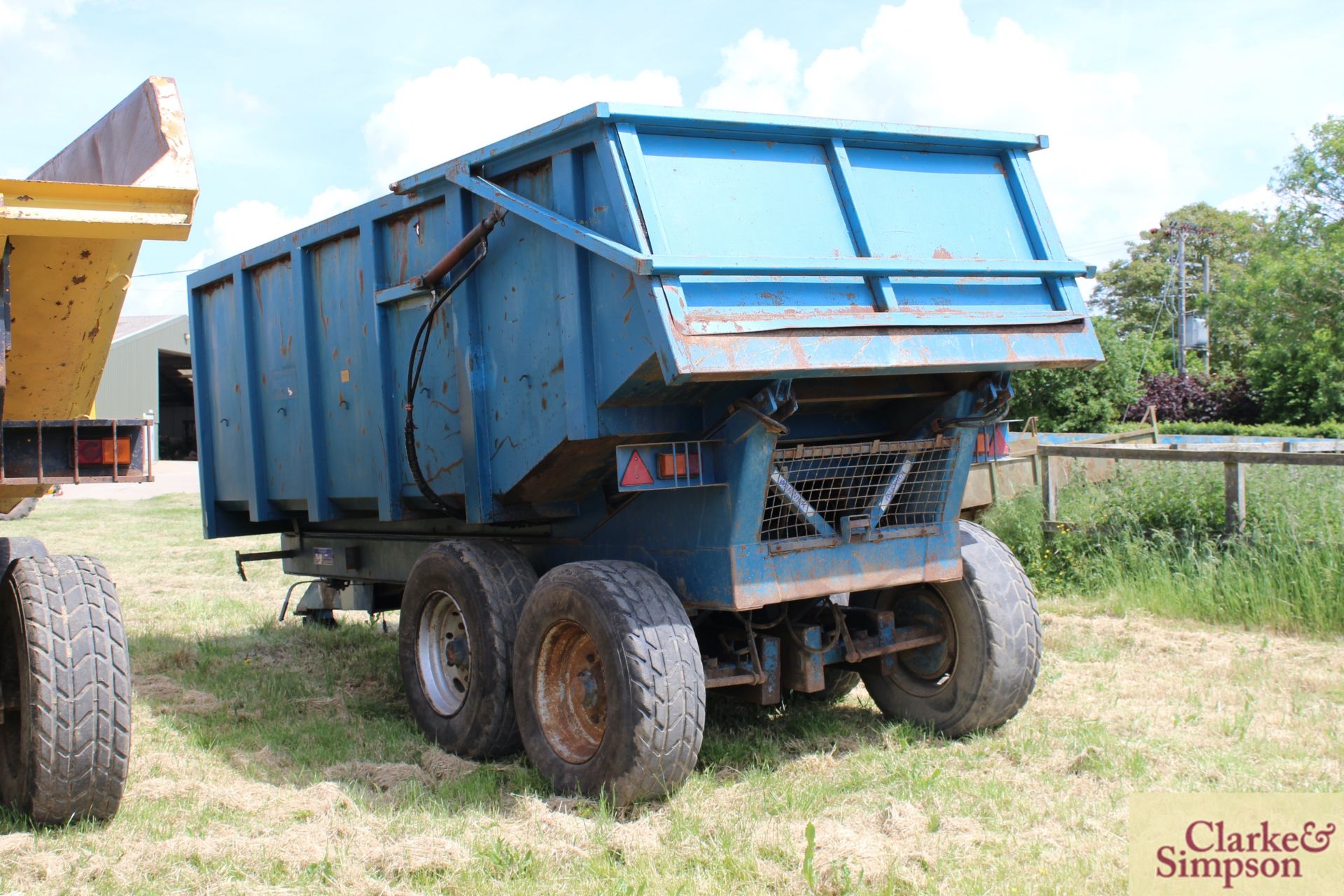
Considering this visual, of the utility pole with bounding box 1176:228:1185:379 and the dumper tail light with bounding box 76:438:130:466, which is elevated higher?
the utility pole with bounding box 1176:228:1185:379

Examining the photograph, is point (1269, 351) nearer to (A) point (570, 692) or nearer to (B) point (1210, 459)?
(B) point (1210, 459)

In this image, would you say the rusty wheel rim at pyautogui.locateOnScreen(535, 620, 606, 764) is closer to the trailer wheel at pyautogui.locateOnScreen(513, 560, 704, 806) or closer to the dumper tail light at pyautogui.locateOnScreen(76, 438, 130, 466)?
the trailer wheel at pyautogui.locateOnScreen(513, 560, 704, 806)

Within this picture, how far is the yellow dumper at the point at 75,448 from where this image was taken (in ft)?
12.4

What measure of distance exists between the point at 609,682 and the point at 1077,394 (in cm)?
2369

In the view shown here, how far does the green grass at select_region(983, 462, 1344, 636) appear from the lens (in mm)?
7406

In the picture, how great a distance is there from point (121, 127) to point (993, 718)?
169 inches

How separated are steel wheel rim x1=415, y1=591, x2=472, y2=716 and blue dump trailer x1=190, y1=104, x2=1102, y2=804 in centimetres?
1

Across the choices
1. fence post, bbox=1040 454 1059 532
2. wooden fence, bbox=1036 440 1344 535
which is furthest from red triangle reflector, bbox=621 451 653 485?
fence post, bbox=1040 454 1059 532

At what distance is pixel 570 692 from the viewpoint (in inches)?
194

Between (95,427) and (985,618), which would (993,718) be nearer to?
(985,618)

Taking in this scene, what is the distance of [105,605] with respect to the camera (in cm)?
427

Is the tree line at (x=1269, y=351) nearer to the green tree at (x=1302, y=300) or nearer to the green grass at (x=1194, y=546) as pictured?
the green tree at (x=1302, y=300)

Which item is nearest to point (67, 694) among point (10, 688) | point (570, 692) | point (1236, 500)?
point (10, 688)

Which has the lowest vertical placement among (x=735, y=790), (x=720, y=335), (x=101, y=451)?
(x=735, y=790)
